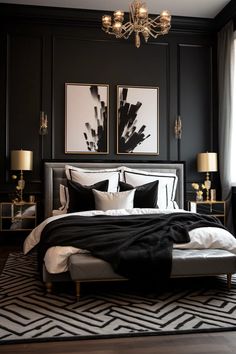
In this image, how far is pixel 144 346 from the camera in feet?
6.96

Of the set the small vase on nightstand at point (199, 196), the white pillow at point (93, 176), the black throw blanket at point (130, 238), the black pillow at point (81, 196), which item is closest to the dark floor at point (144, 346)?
the black throw blanket at point (130, 238)

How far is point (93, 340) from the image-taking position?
2205mm

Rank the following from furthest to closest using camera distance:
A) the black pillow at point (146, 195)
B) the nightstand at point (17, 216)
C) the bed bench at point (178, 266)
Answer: the nightstand at point (17, 216) → the black pillow at point (146, 195) → the bed bench at point (178, 266)

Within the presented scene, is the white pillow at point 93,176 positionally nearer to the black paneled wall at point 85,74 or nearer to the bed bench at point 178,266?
the black paneled wall at point 85,74

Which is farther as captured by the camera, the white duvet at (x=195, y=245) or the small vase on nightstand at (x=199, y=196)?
the small vase on nightstand at (x=199, y=196)

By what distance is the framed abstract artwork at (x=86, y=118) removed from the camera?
5.55 m

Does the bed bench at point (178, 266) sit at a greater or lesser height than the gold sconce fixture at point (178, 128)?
lesser

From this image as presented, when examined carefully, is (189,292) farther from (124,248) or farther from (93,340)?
(93,340)

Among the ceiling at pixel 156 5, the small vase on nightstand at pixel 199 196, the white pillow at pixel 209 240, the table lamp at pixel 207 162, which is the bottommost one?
the white pillow at pixel 209 240

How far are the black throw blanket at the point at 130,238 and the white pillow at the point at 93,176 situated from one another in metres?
1.33

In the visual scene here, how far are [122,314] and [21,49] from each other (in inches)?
169

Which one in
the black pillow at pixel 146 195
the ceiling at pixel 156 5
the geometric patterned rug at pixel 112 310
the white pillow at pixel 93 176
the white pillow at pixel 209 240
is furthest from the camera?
the ceiling at pixel 156 5

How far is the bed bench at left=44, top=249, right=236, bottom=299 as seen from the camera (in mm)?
2875

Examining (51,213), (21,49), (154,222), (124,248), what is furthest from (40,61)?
(124,248)
